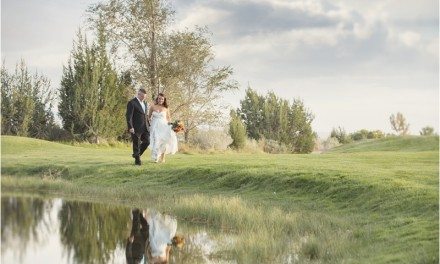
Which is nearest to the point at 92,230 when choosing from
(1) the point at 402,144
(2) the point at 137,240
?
(2) the point at 137,240

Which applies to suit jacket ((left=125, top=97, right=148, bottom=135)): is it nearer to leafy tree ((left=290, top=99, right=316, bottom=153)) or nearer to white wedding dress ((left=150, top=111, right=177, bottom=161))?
white wedding dress ((left=150, top=111, right=177, bottom=161))

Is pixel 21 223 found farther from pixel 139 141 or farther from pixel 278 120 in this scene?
pixel 278 120

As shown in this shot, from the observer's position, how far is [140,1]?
146 feet

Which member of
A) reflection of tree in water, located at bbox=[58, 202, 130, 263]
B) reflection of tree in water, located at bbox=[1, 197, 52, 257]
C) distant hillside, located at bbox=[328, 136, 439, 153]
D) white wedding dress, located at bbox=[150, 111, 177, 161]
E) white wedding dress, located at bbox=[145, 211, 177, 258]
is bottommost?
white wedding dress, located at bbox=[145, 211, 177, 258]

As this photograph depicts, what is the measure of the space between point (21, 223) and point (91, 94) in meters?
36.2

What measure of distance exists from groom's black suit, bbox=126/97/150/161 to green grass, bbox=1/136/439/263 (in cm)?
99

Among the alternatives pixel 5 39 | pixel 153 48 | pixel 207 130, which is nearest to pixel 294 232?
pixel 5 39

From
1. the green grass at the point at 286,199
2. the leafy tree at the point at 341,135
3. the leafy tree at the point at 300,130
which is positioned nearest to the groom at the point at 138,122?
the green grass at the point at 286,199

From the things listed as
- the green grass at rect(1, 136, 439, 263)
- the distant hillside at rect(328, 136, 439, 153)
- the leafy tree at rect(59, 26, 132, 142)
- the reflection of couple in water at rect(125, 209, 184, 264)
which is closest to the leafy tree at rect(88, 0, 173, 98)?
the leafy tree at rect(59, 26, 132, 142)

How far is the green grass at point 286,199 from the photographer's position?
9938 mm

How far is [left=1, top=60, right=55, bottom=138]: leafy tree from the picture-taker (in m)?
42.7

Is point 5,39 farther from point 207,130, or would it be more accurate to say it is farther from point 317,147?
point 317,147

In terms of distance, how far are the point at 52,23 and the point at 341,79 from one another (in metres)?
25.0

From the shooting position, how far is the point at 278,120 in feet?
196
